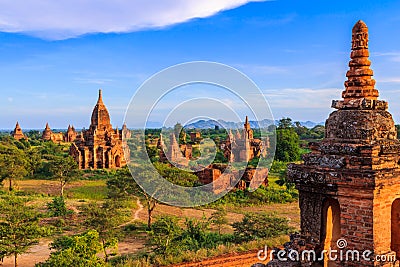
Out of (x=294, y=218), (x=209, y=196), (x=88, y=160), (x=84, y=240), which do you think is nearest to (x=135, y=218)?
(x=209, y=196)

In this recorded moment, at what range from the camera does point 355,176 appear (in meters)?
3.93

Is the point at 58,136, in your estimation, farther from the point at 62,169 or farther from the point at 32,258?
the point at 32,258

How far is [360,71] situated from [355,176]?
4.05ft

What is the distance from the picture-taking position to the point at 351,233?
4.04 meters

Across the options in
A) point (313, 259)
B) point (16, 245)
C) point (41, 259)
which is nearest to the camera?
point (313, 259)

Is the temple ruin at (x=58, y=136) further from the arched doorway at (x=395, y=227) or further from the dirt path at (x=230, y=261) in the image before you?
the arched doorway at (x=395, y=227)

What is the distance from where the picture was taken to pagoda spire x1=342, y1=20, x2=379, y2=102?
171 inches

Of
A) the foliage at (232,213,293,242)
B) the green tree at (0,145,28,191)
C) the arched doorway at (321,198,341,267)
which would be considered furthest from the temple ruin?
the arched doorway at (321,198,341,267)

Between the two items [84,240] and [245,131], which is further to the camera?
[245,131]

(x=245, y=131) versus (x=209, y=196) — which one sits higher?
(x=245, y=131)

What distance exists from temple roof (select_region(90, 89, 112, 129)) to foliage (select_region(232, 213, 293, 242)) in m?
32.4

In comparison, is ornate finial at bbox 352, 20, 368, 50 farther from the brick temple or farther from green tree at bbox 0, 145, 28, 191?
the brick temple

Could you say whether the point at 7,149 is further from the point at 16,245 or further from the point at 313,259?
the point at 313,259

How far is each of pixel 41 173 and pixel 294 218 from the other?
26280 mm
